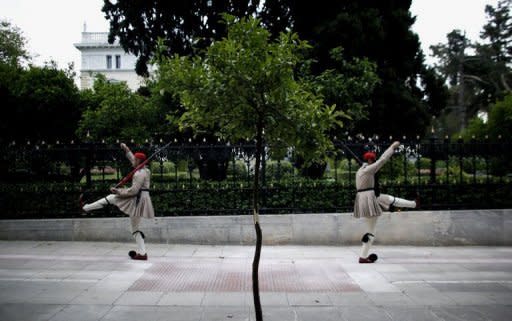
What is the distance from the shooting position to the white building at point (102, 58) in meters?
59.5

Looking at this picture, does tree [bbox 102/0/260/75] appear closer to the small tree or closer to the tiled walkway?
the tiled walkway

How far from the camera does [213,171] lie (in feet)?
40.1

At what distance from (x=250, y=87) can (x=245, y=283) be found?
3354mm

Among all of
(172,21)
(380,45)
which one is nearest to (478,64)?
(380,45)

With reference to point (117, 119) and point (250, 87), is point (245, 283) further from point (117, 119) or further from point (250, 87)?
point (117, 119)

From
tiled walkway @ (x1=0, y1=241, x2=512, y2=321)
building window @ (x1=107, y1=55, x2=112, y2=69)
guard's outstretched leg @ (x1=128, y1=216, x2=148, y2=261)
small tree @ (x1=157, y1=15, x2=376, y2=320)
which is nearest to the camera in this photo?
small tree @ (x1=157, y1=15, x2=376, y2=320)

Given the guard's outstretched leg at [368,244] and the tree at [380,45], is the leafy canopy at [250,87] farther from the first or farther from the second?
the tree at [380,45]

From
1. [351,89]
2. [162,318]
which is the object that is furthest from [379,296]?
[351,89]

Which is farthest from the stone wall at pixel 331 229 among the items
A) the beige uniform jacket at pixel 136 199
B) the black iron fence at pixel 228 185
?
the beige uniform jacket at pixel 136 199

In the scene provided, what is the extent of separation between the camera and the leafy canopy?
13.8ft

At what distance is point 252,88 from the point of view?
436 centimetres

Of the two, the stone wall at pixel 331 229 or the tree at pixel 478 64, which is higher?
the tree at pixel 478 64

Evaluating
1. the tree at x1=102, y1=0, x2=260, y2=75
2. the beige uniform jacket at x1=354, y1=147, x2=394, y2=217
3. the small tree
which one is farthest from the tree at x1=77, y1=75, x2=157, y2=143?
the small tree

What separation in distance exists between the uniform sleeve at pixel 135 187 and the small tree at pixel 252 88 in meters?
3.79
